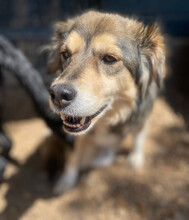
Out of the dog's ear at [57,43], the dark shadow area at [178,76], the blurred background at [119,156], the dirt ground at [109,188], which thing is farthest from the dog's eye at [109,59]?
the dark shadow area at [178,76]

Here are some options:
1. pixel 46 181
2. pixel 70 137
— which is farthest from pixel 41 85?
pixel 46 181

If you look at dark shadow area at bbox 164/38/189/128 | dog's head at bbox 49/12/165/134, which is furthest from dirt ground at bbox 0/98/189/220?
dog's head at bbox 49/12/165/134

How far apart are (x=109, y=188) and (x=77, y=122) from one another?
4.06 feet

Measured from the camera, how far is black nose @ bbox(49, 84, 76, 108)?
2.01 meters

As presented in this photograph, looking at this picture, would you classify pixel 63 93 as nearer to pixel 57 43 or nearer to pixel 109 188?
pixel 57 43

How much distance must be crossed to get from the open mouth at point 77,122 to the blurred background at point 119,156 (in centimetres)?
114

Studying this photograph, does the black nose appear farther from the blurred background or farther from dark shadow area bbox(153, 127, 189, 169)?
dark shadow area bbox(153, 127, 189, 169)

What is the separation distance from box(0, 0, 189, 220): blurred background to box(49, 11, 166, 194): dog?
2.74 ft

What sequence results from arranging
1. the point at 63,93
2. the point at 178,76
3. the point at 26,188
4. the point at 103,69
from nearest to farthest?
1. the point at 63,93
2. the point at 103,69
3. the point at 26,188
4. the point at 178,76

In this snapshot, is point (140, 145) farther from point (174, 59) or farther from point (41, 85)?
point (174, 59)

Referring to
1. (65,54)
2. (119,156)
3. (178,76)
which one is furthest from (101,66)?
(178,76)

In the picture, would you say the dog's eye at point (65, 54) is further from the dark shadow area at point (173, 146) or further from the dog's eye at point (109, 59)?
the dark shadow area at point (173, 146)

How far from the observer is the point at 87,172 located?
3432 mm

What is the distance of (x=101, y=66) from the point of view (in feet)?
7.36
